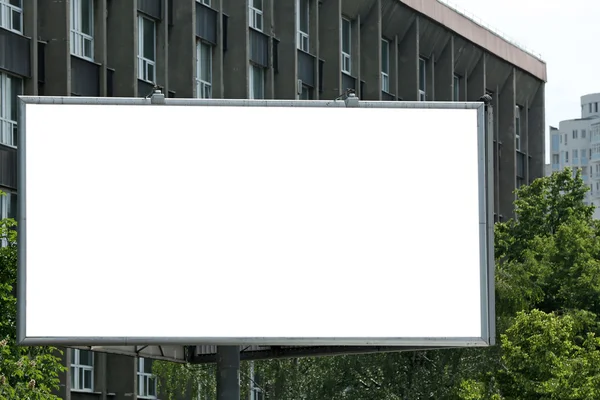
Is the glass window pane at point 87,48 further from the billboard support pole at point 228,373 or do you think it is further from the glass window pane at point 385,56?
the billboard support pole at point 228,373

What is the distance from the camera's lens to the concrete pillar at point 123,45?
169 feet

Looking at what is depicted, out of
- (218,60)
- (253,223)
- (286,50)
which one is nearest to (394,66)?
(286,50)

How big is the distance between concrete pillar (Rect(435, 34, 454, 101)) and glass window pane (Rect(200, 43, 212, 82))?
20.4 m

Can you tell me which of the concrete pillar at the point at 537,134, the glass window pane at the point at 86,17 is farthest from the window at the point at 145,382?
the concrete pillar at the point at 537,134

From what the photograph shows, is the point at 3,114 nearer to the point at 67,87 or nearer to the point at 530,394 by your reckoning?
the point at 67,87

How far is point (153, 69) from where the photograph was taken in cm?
5441

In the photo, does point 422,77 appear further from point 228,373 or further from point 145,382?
point 228,373

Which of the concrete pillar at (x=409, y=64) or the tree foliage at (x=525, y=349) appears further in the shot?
the concrete pillar at (x=409, y=64)

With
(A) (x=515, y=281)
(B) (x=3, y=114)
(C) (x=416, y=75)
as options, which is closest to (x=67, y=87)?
(B) (x=3, y=114)

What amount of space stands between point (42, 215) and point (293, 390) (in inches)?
813

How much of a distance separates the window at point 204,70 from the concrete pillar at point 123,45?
5444mm

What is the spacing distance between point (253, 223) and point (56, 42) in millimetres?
23842

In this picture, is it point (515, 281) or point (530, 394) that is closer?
point (530, 394)

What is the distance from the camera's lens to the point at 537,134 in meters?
87.1
